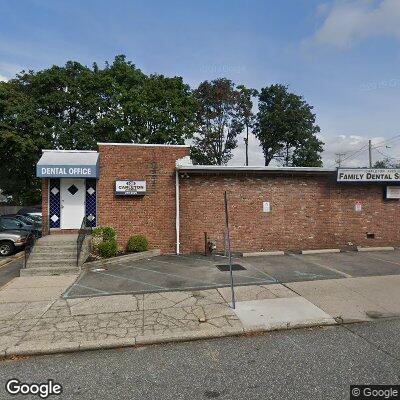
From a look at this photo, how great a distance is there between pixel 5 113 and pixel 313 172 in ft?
75.3

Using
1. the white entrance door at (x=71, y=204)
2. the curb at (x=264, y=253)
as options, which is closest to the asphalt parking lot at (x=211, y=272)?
the curb at (x=264, y=253)

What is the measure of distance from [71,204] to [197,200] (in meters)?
5.21

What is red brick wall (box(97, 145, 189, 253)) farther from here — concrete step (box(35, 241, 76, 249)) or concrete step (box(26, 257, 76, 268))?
concrete step (box(26, 257, 76, 268))

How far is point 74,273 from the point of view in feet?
35.1

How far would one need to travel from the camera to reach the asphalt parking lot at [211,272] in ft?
29.6

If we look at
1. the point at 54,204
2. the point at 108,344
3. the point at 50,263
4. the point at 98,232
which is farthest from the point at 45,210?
the point at 108,344

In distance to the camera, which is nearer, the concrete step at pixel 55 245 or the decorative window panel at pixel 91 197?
the concrete step at pixel 55 245

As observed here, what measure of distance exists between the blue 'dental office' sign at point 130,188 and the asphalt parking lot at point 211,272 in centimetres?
276

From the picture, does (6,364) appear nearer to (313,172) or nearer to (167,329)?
(167,329)

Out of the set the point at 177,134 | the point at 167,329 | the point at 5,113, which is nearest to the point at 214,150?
the point at 177,134

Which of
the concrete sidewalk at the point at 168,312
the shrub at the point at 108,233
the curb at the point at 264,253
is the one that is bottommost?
the concrete sidewalk at the point at 168,312

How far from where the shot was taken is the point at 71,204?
1402cm

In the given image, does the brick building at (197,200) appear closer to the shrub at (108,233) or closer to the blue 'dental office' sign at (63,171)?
the blue 'dental office' sign at (63,171)

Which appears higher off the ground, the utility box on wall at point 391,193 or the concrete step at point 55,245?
the utility box on wall at point 391,193
